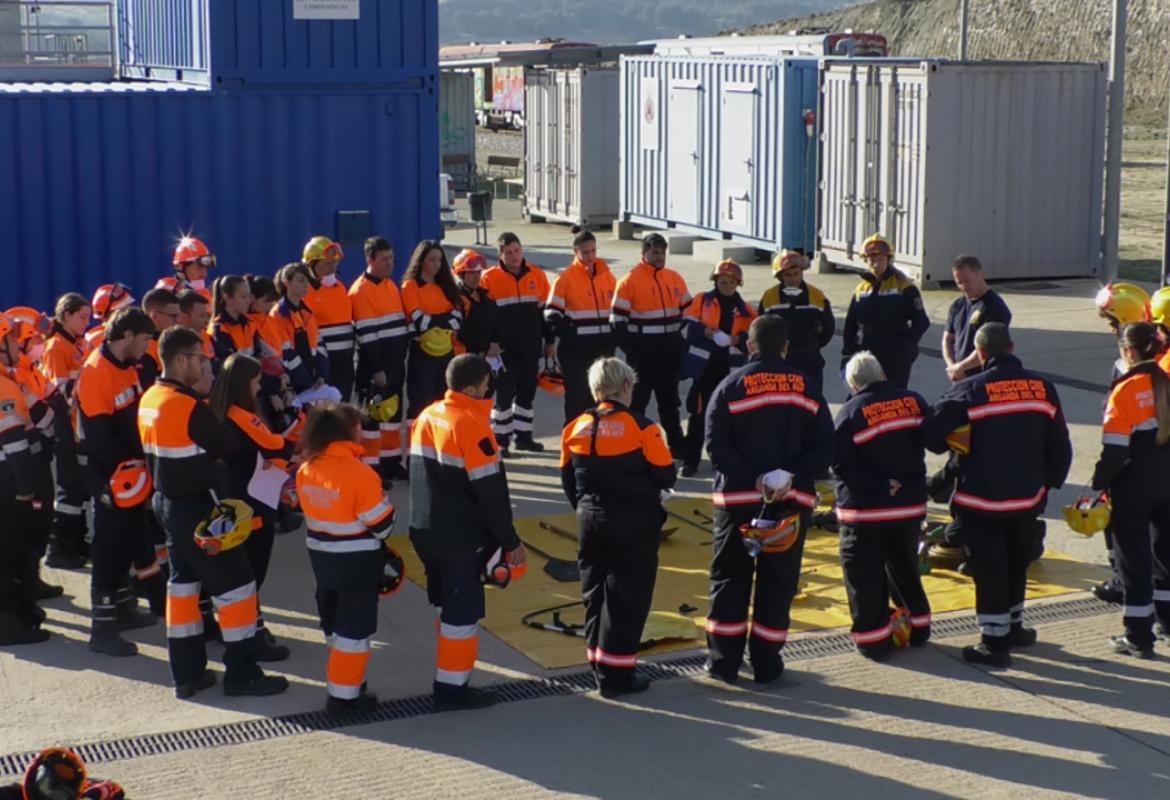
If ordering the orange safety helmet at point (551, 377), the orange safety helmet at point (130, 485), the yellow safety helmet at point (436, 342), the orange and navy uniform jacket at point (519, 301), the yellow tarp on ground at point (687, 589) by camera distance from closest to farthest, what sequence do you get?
the orange safety helmet at point (130, 485) < the yellow tarp on ground at point (687, 589) < the yellow safety helmet at point (436, 342) < the orange and navy uniform jacket at point (519, 301) < the orange safety helmet at point (551, 377)

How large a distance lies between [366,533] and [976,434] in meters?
3.04

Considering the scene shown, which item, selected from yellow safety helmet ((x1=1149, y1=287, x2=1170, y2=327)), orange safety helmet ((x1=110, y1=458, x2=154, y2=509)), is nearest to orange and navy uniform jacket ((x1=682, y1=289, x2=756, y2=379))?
yellow safety helmet ((x1=1149, y1=287, x2=1170, y2=327))

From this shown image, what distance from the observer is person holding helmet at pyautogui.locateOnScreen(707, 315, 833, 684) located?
299 inches

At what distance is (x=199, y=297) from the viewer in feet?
31.1

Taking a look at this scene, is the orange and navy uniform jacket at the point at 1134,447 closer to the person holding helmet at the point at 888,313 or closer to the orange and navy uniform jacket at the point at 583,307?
the person holding helmet at the point at 888,313

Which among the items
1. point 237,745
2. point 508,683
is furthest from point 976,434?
point 237,745

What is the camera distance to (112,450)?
8219 mm

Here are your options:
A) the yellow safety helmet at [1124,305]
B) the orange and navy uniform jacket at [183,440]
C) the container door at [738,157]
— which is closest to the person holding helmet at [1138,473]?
the yellow safety helmet at [1124,305]

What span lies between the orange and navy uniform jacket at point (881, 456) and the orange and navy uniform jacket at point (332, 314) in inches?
181

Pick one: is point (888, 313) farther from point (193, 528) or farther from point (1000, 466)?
point (193, 528)

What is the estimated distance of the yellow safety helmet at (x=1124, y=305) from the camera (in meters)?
8.88

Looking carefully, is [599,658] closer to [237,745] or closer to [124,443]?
[237,745]

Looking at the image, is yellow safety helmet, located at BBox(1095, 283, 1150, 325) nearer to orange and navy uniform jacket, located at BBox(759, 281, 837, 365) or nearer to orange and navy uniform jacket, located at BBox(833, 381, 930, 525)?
orange and navy uniform jacket, located at BBox(833, 381, 930, 525)

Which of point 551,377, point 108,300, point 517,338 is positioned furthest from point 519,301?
point 108,300
